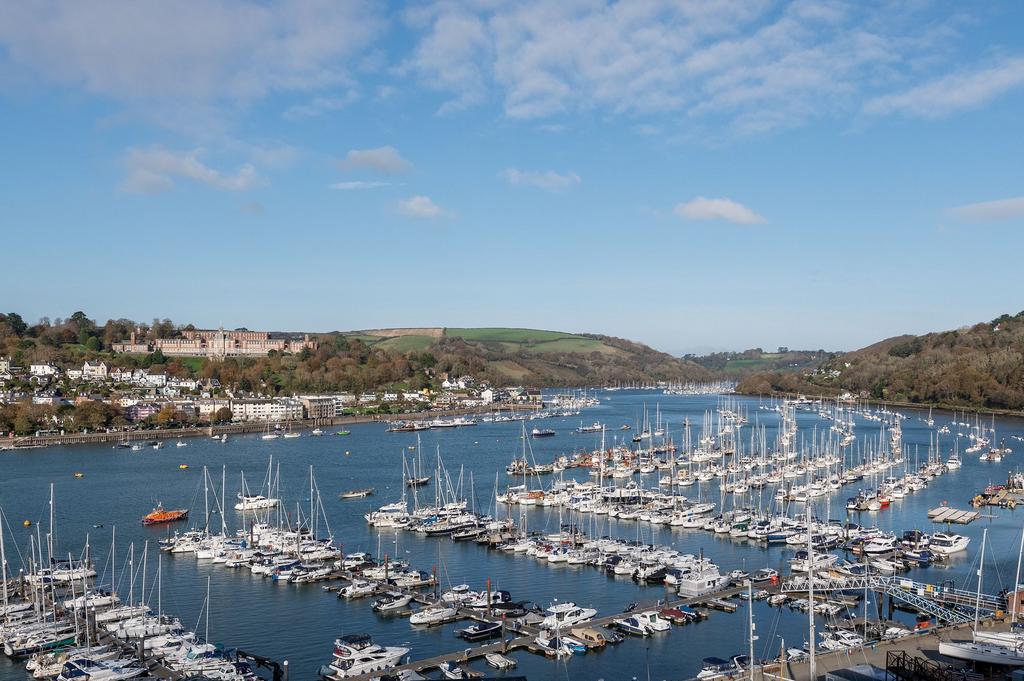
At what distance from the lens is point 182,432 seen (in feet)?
192

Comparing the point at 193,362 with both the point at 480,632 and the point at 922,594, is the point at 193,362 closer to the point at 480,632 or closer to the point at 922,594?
the point at 480,632

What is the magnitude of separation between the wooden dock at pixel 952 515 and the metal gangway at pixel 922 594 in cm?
935

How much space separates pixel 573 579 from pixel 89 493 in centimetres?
2225

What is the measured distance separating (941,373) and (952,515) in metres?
61.9

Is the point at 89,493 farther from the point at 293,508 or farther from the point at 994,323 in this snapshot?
the point at 994,323

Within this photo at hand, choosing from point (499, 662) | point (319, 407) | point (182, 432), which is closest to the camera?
point (499, 662)

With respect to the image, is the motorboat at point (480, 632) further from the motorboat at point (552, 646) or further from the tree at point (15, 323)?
the tree at point (15, 323)

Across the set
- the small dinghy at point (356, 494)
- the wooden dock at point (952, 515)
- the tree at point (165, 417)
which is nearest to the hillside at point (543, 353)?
the tree at point (165, 417)

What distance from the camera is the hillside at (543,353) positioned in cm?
12900

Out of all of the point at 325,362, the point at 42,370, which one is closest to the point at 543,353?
the point at 325,362

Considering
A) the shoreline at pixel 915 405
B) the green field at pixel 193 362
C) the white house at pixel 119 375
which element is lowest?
the shoreline at pixel 915 405

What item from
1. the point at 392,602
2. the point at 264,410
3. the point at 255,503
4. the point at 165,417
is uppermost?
the point at 264,410

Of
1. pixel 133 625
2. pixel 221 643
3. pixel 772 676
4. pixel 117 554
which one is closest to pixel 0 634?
pixel 133 625

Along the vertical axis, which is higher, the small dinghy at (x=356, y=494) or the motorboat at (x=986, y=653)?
the motorboat at (x=986, y=653)
